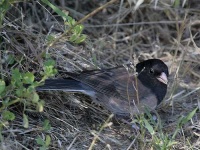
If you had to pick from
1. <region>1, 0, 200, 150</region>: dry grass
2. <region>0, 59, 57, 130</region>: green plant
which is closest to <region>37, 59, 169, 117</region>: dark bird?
<region>1, 0, 200, 150</region>: dry grass

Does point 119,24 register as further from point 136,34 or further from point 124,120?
point 124,120

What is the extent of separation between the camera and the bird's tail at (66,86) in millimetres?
3600

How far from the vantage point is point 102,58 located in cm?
483

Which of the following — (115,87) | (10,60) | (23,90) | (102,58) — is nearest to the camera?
(23,90)

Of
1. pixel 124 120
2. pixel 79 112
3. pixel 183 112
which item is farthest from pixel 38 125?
pixel 183 112

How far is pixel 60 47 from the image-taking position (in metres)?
4.24

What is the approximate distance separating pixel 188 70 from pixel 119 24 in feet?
2.50

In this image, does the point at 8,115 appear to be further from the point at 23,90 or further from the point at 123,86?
the point at 123,86

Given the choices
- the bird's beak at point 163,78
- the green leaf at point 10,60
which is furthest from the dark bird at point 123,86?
the green leaf at point 10,60

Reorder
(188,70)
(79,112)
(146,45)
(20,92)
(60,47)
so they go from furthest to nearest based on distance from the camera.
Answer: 1. (146,45)
2. (188,70)
3. (60,47)
4. (79,112)
5. (20,92)

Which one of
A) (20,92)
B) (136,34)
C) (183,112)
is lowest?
(183,112)

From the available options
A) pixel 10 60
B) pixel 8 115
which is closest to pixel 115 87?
pixel 10 60

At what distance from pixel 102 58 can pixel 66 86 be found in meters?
1.13

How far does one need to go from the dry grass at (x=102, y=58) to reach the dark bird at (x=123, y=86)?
0.39ft
